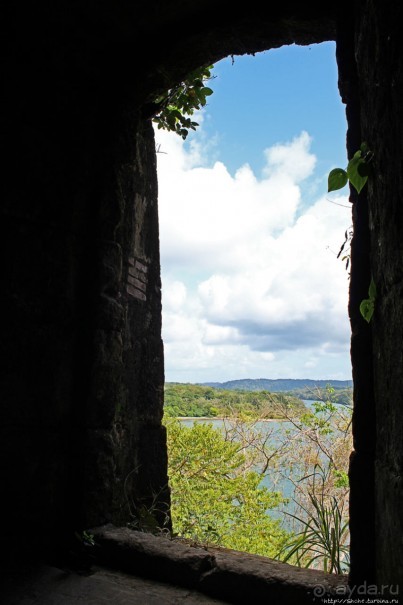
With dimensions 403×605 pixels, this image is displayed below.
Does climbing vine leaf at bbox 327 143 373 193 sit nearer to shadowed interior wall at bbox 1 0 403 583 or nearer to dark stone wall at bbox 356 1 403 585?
dark stone wall at bbox 356 1 403 585

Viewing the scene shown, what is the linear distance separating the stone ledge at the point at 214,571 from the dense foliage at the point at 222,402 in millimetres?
3879

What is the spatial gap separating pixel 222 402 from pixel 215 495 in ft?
11.2

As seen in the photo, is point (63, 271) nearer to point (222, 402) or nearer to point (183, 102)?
point (183, 102)

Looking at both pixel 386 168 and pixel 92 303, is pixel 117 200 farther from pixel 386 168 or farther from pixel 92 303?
pixel 386 168

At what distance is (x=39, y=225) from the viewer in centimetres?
214

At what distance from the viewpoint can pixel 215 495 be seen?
5.09m

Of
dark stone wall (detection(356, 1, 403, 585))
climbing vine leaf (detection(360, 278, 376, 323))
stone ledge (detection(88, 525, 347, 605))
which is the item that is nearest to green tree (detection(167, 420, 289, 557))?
stone ledge (detection(88, 525, 347, 605))

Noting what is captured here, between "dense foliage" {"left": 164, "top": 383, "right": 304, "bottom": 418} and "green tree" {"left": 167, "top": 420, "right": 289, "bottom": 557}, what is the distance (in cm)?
60

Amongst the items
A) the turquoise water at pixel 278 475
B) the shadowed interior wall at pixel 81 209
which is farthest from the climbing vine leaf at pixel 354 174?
the turquoise water at pixel 278 475

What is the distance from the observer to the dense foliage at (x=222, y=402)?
715cm

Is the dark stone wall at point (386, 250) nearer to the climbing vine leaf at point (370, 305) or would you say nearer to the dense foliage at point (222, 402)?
the climbing vine leaf at point (370, 305)

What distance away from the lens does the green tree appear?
5004mm

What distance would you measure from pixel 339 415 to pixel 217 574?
4.99 metres

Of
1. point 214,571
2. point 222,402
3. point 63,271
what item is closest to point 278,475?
point 222,402
